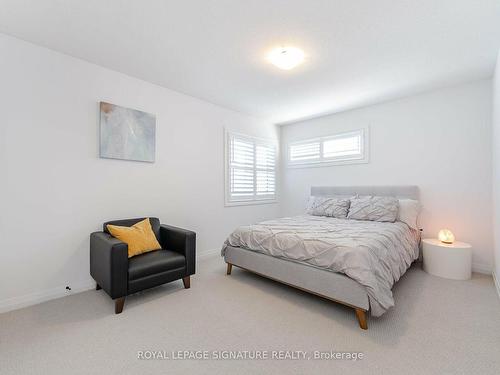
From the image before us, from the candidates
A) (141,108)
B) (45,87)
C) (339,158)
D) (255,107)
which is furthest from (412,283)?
(45,87)

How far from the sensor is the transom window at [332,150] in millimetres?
4203

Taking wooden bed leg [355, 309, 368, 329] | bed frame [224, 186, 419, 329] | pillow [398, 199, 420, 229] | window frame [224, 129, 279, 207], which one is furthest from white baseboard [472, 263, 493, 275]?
window frame [224, 129, 279, 207]

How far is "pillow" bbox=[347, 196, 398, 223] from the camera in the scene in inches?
133

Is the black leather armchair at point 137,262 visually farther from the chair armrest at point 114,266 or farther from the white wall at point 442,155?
the white wall at point 442,155

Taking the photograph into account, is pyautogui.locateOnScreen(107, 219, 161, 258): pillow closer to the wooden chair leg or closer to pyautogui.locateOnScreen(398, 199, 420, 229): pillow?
the wooden chair leg

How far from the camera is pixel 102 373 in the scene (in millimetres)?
1484

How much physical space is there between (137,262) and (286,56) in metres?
2.64

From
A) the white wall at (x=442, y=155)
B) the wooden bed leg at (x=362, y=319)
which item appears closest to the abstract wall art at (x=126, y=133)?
the wooden bed leg at (x=362, y=319)

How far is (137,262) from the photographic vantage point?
2348 millimetres

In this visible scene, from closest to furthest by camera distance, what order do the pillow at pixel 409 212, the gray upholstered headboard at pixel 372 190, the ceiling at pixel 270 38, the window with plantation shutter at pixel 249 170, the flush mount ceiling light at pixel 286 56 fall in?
the ceiling at pixel 270 38
the flush mount ceiling light at pixel 286 56
the pillow at pixel 409 212
the gray upholstered headboard at pixel 372 190
the window with plantation shutter at pixel 249 170

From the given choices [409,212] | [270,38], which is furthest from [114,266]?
[409,212]

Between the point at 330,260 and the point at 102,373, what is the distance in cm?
189

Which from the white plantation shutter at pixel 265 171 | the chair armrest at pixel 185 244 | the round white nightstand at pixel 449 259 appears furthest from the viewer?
the white plantation shutter at pixel 265 171

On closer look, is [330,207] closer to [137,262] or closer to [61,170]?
[137,262]
